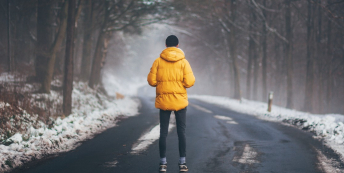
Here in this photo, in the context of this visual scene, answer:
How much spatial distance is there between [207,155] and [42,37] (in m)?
11.6

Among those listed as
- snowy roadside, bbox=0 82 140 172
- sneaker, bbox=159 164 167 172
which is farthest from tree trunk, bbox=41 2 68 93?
sneaker, bbox=159 164 167 172

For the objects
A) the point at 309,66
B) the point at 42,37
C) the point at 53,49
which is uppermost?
the point at 42,37

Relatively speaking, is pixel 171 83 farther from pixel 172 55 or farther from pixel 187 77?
pixel 172 55

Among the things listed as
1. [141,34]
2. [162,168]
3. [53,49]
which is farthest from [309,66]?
[162,168]

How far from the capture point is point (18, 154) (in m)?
5.86

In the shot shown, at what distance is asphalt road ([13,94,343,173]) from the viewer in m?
5.39

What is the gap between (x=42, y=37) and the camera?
1529 cm

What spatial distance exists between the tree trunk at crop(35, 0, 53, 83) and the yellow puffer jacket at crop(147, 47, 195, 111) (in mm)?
10505

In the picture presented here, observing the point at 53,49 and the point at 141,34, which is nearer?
the point at 53,49

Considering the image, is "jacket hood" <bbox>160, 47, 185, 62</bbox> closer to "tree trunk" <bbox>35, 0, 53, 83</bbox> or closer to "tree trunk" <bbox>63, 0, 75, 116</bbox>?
"tree trunk" <bbox>63, 0, 75, 116</bbox>

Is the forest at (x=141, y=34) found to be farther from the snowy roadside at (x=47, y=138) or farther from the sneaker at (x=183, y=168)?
the sneaker at (x=183, y=168)

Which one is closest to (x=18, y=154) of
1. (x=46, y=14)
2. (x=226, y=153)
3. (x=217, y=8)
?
(x=226, y=153)

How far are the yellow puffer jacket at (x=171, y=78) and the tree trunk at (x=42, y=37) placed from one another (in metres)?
10.5

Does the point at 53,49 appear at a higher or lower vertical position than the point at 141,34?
lower
